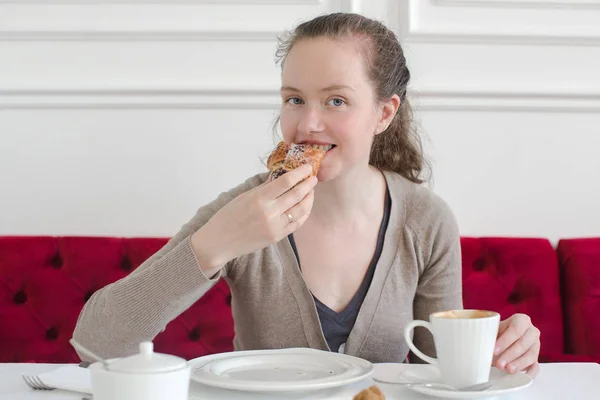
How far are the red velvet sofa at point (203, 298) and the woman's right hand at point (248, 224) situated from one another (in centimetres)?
73

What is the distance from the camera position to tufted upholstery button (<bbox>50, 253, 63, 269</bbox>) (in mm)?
1941

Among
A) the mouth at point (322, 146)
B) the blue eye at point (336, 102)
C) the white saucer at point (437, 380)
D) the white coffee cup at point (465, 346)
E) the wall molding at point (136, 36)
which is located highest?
the wall molding at point (136, 36)

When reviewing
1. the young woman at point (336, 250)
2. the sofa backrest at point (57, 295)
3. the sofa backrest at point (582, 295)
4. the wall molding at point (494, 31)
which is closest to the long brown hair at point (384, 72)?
the young woman at point (336, 250)

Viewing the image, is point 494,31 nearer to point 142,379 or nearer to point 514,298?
point 514,298

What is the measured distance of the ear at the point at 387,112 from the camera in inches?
65.4

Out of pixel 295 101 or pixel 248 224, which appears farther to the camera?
pixel 295 101

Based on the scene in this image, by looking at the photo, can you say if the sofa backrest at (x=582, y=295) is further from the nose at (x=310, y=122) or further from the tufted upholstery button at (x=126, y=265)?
the tufted upholstery button at (x=126, y=265)

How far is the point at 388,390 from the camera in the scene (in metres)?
1.10

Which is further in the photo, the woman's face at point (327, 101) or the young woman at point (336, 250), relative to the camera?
the woman's face at point (327, 101)

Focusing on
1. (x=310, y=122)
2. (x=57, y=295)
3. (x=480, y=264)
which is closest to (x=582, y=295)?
(x=480, y=264)

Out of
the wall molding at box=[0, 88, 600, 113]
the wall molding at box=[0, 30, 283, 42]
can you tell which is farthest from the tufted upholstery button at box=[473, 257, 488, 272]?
the wall molding at box=[0, 30, 283, 42]

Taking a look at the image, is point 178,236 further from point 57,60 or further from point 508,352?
point 57,60

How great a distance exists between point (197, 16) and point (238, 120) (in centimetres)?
31

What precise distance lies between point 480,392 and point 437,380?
103 mm
